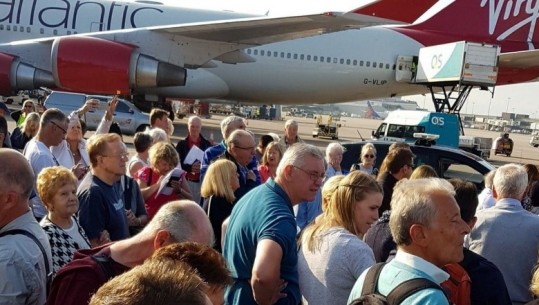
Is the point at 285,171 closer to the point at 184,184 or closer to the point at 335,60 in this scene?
the point at 184,184

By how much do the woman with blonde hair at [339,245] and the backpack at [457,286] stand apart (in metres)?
0.37

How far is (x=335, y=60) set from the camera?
70.9 feet

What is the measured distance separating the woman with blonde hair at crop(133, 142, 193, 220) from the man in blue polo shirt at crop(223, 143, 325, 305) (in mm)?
2104

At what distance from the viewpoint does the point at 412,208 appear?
2.59 metres

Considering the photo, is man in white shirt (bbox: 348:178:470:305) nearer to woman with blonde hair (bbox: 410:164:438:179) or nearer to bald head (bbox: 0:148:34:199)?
bald head (bbox: 0:148:34:199)

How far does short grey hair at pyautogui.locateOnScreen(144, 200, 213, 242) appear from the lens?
251 cm

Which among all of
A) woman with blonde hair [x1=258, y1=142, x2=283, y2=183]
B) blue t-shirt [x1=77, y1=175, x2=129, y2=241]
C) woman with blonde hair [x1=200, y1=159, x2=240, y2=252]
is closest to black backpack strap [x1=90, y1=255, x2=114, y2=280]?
blue t-shirt [x1=77, y1=175, x2=129, y2=241]

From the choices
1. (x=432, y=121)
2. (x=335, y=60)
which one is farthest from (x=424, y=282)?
(x=335, y=60)

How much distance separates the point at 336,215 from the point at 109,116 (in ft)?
15.8

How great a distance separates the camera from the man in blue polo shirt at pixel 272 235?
3.10 metres

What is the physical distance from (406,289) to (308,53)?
19536mm

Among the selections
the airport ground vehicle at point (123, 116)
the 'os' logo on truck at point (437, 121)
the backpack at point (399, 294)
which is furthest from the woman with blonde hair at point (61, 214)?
the airport ground vehicle at point (123, 116)

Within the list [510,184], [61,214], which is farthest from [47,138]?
[510,184]

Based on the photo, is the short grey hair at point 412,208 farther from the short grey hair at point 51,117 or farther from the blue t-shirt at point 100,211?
the short grey hair at point 51,117
